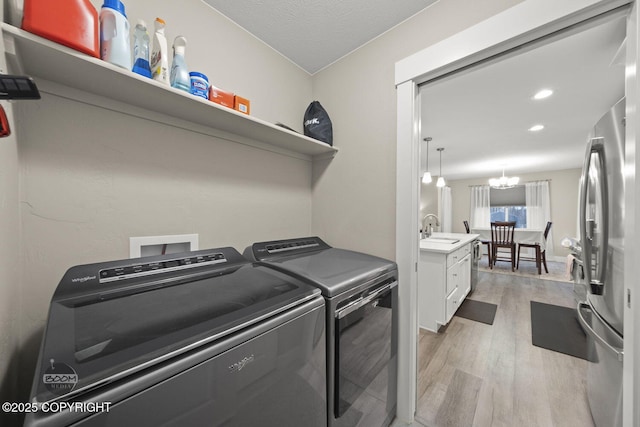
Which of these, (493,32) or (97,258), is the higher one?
(493,32)

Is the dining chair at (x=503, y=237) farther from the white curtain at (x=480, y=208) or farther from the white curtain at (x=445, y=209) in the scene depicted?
the white curtain at (x=480, y=208)

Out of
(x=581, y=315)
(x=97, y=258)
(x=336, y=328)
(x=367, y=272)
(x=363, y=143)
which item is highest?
(x=363, y=143)

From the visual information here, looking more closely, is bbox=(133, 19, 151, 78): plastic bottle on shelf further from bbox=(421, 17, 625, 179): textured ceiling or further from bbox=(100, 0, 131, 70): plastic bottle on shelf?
bbox=(421, 17, 625, 179): textured ceiling

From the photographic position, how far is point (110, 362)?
43cm

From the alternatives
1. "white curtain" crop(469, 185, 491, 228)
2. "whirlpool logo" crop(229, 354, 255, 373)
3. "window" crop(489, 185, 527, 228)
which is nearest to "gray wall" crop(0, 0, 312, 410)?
"whirlpool logo" crop(229, 354, 255, 373)

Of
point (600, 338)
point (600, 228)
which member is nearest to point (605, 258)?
point (600, 228)

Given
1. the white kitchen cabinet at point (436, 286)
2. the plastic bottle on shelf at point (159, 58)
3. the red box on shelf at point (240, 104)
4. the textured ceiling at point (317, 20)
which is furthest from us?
the white kitchen cabinet at point (436, 286)

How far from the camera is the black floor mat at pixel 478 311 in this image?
8.34ft

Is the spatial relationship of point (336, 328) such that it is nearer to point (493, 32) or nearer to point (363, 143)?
point (363, 143)

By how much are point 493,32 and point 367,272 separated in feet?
4.09

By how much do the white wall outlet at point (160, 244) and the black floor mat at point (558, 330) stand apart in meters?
3.01

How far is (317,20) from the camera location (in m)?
1.30

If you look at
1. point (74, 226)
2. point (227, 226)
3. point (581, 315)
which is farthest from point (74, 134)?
point (581, 315)

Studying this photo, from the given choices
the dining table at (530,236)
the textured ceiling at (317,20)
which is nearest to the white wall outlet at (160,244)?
the textured ceiling at (317,20)
